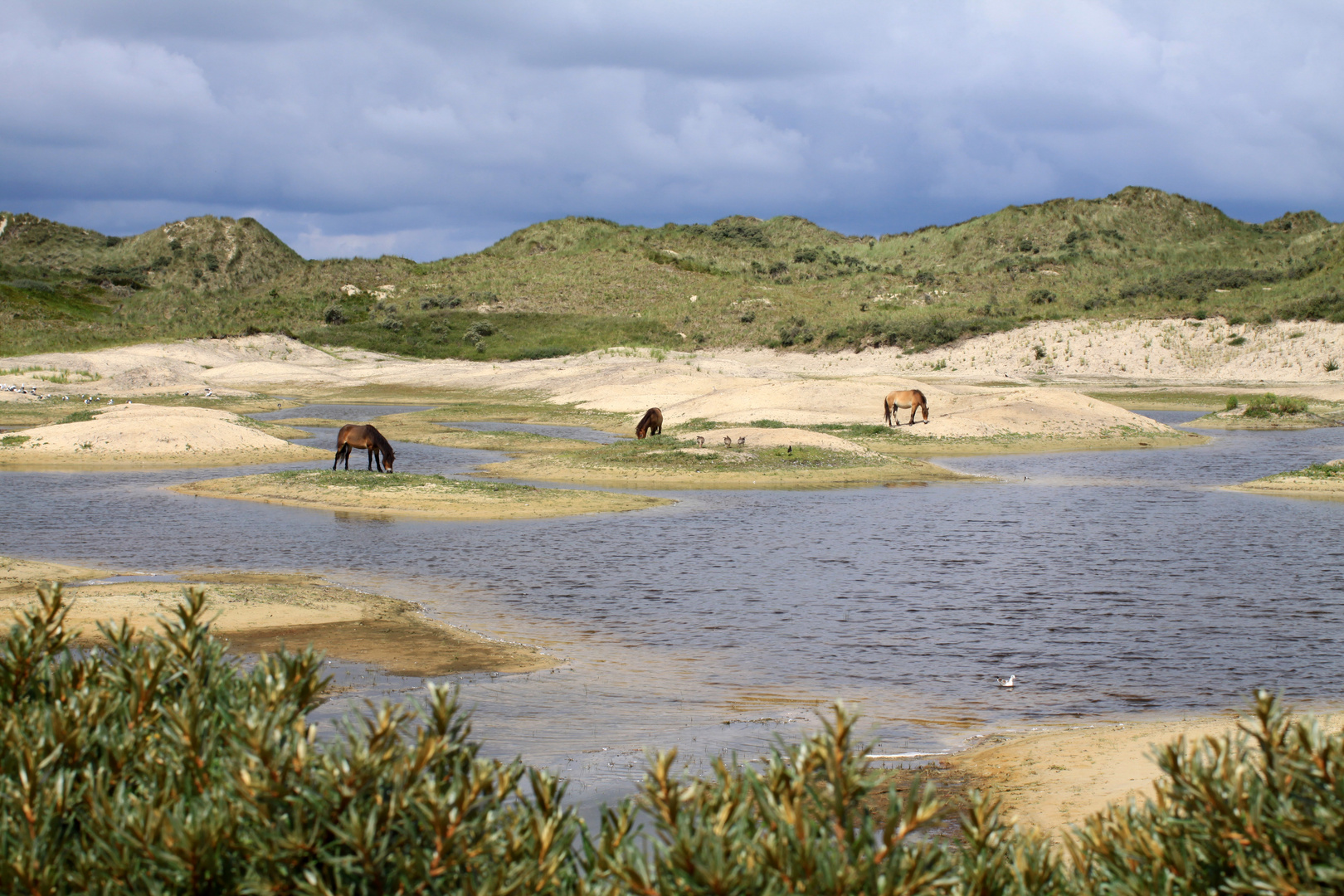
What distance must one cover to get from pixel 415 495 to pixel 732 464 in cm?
955

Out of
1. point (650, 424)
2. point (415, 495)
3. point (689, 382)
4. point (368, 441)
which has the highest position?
point (689, 382)

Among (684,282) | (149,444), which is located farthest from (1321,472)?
(684,282)

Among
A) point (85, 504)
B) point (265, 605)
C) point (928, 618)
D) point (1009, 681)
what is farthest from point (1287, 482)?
point (85, 504)

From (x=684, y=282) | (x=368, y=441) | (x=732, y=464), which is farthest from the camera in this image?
(x=684, y=282)

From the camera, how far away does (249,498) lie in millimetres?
25344

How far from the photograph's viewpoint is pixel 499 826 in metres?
3.91

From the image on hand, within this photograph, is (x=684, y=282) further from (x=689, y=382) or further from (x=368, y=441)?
(x=368, y=441)

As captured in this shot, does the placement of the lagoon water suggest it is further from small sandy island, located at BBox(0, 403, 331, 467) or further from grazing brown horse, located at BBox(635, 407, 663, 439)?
grazing brown horse, located at BBox(635, 407, 663, 439)

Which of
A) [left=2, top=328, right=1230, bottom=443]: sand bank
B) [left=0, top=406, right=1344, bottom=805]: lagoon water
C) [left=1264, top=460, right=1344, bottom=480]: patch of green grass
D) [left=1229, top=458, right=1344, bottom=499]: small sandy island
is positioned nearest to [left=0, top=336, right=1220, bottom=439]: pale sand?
[left=2, top=328, right=1230, bottom=443]: sand bank

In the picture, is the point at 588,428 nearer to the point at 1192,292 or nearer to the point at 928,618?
the point at 928,618

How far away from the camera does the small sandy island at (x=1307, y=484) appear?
2602 cm

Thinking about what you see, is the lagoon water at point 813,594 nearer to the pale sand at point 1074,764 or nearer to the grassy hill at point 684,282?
the pale sand at point 1074,764

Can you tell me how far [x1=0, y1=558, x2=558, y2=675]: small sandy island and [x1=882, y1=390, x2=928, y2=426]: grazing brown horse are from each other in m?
28.1

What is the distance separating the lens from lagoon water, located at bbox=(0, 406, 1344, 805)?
33.9ft
